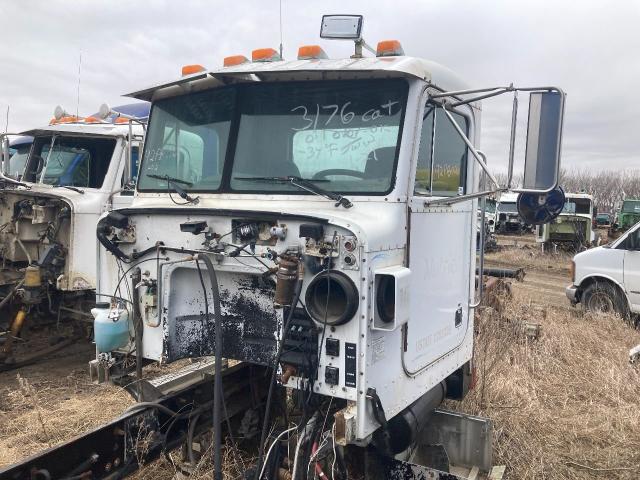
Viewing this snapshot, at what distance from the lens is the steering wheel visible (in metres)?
3.13

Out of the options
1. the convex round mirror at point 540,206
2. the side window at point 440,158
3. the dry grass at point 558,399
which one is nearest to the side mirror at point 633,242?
the dry grass at point 558,399

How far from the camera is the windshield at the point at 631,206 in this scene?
2510 centimetres

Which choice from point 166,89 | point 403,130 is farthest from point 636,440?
point 166,89

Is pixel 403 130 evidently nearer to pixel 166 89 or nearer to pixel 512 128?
pixel 512 128

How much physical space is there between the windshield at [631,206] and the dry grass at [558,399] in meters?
20.0

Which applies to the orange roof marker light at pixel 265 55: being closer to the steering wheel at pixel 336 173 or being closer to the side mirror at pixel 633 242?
the steering wheel at pixel 336 173

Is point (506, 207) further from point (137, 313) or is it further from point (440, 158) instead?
point (137, 313)

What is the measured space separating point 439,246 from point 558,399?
2.91 metres

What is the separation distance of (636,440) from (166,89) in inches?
183


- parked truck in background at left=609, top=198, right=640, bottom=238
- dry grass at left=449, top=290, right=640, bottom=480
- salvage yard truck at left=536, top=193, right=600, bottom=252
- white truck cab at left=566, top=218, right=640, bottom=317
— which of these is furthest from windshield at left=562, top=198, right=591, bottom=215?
dry grass at left=449, top=290, right=640, bottom=480

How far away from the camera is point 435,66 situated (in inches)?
131

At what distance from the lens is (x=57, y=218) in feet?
21.0

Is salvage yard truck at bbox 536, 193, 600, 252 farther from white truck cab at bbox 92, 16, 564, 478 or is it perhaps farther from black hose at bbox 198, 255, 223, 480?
black hose at bbox 198, 255, 223, 480

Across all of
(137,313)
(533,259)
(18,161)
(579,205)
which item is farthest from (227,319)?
(579,205)
